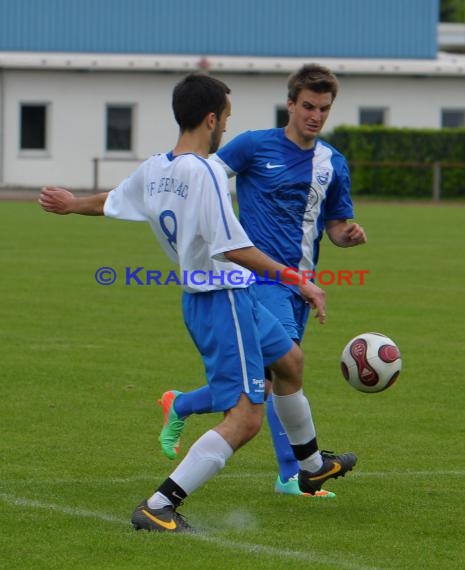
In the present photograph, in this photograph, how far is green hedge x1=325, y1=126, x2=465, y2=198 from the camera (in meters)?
41.0

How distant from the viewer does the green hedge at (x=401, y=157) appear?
4100cm

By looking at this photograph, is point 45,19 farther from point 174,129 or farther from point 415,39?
point 415,39

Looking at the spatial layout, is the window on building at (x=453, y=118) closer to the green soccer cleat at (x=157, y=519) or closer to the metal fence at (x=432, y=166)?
the metal fence at (x=432, y=166)

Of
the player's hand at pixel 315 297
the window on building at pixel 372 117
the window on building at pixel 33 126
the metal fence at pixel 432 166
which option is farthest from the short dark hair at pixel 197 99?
the window on building at pixel 372 117

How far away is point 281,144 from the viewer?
7449mm

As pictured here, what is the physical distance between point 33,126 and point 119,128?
112 inches

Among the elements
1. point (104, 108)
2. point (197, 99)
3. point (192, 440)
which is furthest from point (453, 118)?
point (197, 99)

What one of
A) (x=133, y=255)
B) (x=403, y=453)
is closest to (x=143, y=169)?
(x=403, y=453)

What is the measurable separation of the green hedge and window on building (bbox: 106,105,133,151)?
795 cm

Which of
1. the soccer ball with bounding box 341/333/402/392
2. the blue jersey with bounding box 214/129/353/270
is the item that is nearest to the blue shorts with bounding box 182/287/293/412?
the blue jersey with bounding box 214/129/353/270

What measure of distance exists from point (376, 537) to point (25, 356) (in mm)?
5820

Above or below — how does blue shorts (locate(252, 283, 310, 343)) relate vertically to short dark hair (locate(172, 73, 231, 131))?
below

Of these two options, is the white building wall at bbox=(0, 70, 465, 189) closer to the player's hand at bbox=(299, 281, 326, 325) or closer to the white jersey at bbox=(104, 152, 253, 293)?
the white jersey at bbox=(104, 152, 253, 293)

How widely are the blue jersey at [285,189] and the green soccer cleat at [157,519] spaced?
1696mm
